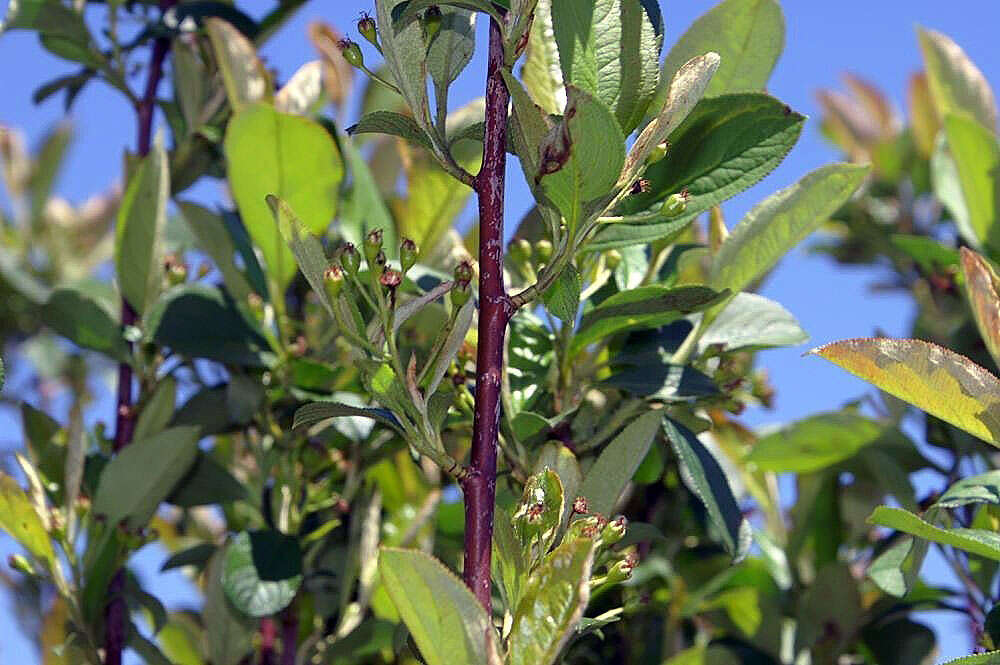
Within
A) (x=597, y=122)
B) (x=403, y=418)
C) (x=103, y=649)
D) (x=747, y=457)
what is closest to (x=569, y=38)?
(x=597, y=122)

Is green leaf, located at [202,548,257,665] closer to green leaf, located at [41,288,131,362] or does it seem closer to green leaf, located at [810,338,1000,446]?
green leaf, located at [41,288,131,362]

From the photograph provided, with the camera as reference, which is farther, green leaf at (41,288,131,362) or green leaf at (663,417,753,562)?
green leaf at (41,288,131,362)

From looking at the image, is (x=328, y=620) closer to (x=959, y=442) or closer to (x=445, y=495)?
(x=445, y=495)

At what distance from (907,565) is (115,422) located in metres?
0.97

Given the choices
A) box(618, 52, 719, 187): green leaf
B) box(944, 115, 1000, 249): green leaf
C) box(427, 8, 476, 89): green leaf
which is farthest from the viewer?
box(944, 115, 1000, 249): green leaf

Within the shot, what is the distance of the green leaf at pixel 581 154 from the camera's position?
89 cm

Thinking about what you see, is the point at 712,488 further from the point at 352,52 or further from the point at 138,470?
the point at 138,470

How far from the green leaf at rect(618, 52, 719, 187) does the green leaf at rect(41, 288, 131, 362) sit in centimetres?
87

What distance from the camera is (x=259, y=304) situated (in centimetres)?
154

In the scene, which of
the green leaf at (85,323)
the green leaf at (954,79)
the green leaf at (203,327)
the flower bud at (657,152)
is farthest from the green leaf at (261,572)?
the green leaf at (954,79)

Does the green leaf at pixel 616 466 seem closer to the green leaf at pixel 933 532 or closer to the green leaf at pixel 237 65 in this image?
the green leaf at pixel 933 532

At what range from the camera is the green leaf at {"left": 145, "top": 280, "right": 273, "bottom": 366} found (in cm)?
152

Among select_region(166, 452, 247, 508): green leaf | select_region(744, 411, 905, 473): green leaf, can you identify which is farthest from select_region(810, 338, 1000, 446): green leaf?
select_region(166, 452, 247, 508): green leaf

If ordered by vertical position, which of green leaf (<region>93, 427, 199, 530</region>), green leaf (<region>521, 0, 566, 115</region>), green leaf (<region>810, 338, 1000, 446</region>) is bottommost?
green leaf (<region>93, 427, 199, 530</region>)
